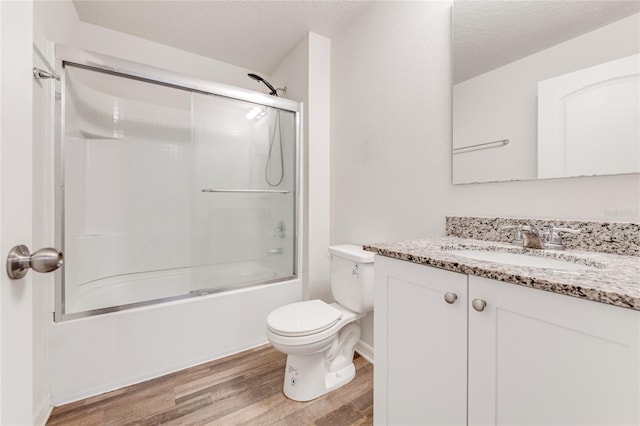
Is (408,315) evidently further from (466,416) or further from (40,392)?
(40,392)

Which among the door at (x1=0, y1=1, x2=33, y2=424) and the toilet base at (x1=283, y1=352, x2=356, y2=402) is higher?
the door at (x1=0, y1=1, x2=33, y2=424)

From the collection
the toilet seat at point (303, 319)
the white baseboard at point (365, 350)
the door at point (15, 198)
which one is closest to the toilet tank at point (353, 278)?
the toilet seat at point (303, 319)

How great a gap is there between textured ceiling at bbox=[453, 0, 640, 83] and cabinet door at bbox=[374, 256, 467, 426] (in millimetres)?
1023

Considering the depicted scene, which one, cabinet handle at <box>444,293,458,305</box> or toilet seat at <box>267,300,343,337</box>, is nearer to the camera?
cabinet handle at <box>444,293,458,305</box>

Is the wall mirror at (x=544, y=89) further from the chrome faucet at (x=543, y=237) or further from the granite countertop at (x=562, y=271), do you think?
the granite countertop at (x=562, y=271)

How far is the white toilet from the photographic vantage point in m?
1.34

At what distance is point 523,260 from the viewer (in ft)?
3.25

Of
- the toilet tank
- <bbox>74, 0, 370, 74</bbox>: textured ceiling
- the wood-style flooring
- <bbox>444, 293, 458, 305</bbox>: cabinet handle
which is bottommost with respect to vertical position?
the wood-style flooring

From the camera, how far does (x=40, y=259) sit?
0.44 m

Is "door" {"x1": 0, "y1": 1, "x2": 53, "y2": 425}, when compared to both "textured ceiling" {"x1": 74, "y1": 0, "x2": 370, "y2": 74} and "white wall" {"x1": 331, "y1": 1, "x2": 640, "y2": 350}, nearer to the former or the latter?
"white wall" {"x1": 331, "y1": 1, "x2": 640, "y2": 350}

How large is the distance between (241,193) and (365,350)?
1.48 metres

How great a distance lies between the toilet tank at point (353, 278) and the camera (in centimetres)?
152

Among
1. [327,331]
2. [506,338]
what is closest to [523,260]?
[506,338]

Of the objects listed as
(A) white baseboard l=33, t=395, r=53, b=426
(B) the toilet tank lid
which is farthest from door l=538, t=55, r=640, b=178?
(A) white baseboard l=33, t=395, r=53, b=426
